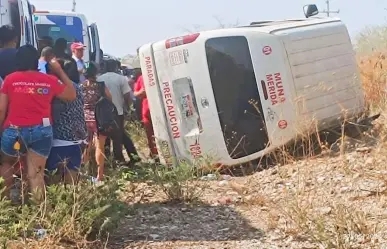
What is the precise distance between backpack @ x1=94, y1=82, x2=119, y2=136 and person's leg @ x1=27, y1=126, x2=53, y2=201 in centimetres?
199

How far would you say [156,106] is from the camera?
25.6 feet

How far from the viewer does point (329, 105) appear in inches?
304

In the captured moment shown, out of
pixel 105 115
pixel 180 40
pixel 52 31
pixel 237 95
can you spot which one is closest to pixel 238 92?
pixel 237 95

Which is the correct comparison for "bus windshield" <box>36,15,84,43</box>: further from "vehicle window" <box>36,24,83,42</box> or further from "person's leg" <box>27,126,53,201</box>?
"person's leg" <box>27,126,53,201</box>

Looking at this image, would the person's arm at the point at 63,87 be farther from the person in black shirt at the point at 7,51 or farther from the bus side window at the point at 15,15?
the bus side window at the point at 15,15

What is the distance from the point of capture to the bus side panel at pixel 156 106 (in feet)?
25.3

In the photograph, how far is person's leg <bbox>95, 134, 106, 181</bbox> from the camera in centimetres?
706

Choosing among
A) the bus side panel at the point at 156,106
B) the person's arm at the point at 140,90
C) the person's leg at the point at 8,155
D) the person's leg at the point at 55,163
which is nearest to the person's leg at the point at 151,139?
the person's arm at the point at 140,90

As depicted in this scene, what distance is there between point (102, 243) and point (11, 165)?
3.61 ft

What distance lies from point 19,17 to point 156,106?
7.20ft

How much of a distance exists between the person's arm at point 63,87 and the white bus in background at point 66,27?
8965 millimetres

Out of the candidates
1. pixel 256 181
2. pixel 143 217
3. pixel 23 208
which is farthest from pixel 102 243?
pixel 256 181

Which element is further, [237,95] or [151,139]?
[151,139]

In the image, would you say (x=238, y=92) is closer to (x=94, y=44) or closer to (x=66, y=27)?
(x=66, y=27)
